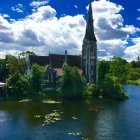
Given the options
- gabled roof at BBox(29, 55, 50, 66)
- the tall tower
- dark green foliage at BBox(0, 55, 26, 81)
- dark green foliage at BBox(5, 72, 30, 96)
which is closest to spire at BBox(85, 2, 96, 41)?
the tall tower

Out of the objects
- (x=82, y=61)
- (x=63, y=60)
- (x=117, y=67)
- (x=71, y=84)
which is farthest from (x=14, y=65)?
(x=117, y=67)

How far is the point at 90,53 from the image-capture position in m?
105

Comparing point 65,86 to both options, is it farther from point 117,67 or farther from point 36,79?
point 117,67

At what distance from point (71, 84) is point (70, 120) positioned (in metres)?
27.2

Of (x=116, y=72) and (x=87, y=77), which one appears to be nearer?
(x=87, y=77)

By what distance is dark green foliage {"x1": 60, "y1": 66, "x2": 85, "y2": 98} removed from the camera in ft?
286

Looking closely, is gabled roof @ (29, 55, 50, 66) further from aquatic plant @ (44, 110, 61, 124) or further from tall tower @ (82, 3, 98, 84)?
aquatic plant @ (44, 110, 61, 124)

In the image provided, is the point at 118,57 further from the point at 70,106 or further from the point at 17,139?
the point at 17,139

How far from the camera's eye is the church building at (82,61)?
10262cm

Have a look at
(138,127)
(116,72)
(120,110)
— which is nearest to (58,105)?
(120,110)

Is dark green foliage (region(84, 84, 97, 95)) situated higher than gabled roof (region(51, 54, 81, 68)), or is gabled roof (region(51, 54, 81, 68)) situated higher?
gabled roof (region(51, 54, 81, 68))

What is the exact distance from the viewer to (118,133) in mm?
52000

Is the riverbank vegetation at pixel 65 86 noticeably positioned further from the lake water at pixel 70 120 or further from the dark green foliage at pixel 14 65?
the dark green foliage at pixel 14 65

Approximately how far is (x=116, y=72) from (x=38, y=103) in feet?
199
